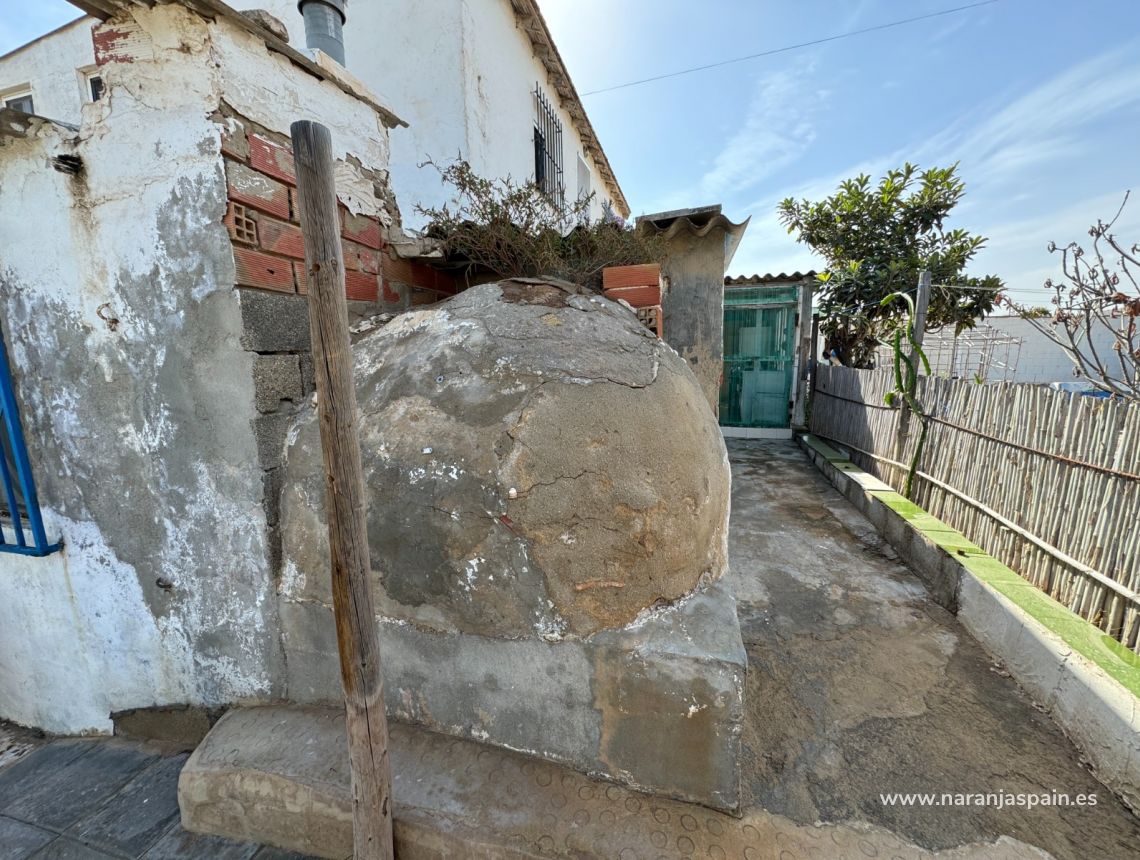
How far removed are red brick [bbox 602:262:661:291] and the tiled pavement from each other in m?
2.81

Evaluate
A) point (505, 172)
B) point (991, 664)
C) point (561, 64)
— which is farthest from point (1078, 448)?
point (561, 64)

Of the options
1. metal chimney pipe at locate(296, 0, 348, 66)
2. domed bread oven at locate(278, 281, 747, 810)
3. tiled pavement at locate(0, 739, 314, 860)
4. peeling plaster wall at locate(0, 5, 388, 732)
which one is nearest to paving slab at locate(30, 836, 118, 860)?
tiled pavement at locate(0, 739, 314, 860)

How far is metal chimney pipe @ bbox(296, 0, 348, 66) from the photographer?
279 centimetres

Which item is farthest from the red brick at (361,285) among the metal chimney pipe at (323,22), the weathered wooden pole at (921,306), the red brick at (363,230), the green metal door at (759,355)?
the green metal door at (759,355)

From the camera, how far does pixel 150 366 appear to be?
1746mm

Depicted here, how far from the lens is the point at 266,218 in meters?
1.70

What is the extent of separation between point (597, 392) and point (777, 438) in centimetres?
799

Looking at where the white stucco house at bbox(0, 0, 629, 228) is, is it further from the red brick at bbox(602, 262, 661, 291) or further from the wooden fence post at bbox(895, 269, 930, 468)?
the wooden fence post at bbox(895, 269, 930, 468)

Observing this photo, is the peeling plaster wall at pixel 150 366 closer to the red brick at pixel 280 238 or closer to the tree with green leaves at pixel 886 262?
the red brick at pixel 280 238

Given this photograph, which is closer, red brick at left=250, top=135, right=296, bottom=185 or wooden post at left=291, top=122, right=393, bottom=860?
wooden post at left=291, top=122, right=393, bottom=860

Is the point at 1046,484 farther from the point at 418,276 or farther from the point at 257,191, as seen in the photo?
the point at 257,191

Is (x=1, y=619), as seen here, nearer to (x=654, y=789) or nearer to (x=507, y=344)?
(x=507, y=344)

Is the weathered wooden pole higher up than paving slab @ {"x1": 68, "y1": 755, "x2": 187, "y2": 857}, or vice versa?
the weathered wooden pole

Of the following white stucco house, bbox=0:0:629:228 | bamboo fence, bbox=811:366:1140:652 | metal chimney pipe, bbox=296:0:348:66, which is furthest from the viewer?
white stucco house, bbox=0:0:629:228
